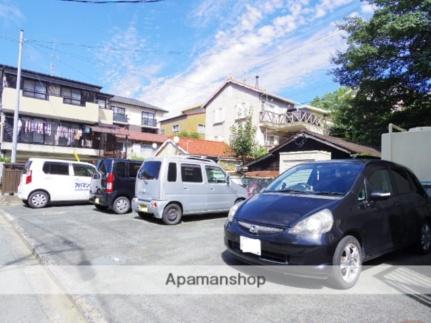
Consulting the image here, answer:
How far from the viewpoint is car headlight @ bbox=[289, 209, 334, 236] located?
4.05 metres

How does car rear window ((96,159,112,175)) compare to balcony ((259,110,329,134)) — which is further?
balcony ((259,110,329,134))

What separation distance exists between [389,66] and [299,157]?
6.31 metres

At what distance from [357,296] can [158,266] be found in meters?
2.82

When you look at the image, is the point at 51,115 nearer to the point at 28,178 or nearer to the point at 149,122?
the point at 149,122

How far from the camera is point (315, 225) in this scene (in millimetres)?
4078

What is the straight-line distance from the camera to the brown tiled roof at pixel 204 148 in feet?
81.7

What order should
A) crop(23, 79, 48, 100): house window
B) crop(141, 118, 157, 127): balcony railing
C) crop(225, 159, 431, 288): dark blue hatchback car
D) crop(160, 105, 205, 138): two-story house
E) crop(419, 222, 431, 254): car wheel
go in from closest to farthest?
1. crop(225, 159, 431, 288): dark blue hatchback car
2. crop(419, 222, 431, 254): car wheel
3. crop(23, 79, 48, 100): house window
4. crop(141, 118, 157, 127): balcony railing
5. crop(160, 105, 205, 138): two-story house

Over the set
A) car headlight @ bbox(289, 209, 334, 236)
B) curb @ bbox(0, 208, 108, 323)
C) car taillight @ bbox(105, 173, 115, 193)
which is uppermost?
car taillight @ bbox(105, 173, 115, 193)

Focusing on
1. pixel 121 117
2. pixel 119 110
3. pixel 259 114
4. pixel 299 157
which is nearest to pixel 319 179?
pixel 299 157

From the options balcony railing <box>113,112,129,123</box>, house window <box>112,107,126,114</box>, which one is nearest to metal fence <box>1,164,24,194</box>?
balcony railing <box>113,112,129,123</box>

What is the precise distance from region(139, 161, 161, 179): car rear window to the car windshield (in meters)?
4.04

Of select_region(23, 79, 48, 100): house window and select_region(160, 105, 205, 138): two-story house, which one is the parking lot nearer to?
select_region(23, 79, 48, 100): house window

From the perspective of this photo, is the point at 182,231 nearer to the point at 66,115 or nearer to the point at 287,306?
the point at 287,306

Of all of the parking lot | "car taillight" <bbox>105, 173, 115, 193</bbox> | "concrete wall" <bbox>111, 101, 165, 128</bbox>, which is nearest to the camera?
the parking lot
